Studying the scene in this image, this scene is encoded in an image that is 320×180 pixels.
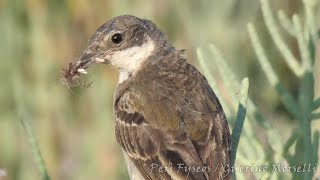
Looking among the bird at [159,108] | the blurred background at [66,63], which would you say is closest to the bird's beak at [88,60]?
the bird at [159,108]

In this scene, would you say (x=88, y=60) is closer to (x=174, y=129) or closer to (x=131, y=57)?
(x=131, y=57)

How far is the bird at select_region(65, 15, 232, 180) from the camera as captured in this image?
3.66 m

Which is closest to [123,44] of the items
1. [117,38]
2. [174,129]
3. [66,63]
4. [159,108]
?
[117,38]

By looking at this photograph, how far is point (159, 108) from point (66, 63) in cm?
223

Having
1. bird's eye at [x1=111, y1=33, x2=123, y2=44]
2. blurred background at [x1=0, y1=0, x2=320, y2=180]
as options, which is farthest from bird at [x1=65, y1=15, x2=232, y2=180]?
blurred background at [x1=0, y1=0, x2=320, y2=180]

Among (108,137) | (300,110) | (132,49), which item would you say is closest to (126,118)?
(132,49)

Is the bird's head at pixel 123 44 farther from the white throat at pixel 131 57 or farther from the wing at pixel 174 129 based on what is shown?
the wing at pixel 174 129

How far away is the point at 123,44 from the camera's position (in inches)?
171

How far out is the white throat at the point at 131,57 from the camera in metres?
4.28

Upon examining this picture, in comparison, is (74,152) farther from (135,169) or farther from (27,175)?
(135,169)

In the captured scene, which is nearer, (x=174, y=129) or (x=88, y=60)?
(x=174, y=129)

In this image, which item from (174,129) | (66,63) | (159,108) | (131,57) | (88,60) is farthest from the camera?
(66,63)

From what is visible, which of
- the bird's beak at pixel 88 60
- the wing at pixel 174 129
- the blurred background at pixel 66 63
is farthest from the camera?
the blurred background at pixel 66 63

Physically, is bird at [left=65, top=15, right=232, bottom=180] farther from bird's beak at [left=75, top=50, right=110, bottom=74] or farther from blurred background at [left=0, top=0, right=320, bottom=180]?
blurred background at [left=0, top=0, right=320, bottom=180]
